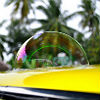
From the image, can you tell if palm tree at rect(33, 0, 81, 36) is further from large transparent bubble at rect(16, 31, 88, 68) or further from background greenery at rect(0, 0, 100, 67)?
large transparent bubble at rect(16, 31, 88, 68)

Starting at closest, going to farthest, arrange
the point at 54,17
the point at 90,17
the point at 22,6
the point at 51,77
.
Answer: the point at 51,77 → the point at 22,6 → the point at 54,17 → the point at 90,17

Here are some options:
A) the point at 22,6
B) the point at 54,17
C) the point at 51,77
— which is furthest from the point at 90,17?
the point at 51,77

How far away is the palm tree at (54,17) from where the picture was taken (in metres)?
20.1

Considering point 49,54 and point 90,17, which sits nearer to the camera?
point 49,54

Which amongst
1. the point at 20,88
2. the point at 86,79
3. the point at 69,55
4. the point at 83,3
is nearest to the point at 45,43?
the point at 69,55

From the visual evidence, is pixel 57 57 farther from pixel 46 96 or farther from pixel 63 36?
pixel 46 96

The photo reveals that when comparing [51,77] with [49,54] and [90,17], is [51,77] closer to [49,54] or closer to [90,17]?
[49,54]

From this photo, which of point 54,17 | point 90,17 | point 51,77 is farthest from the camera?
point 90,17

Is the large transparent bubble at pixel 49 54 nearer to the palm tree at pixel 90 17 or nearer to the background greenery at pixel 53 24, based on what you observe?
the background greenery at pixel 53 24

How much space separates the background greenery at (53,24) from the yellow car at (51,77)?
1666cm

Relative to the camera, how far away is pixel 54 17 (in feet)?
67.6

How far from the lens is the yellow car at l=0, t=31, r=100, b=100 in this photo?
2.31ft

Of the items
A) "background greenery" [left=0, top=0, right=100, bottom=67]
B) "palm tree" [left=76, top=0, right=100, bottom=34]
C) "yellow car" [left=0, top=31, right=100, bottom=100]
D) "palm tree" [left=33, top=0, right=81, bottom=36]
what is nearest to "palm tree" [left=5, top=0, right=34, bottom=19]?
"background greenery" [left=0, top=0, right=100, bottom=67]

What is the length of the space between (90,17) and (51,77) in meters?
23.5
